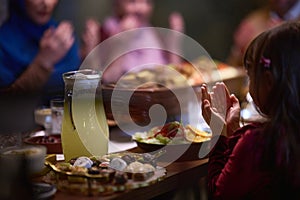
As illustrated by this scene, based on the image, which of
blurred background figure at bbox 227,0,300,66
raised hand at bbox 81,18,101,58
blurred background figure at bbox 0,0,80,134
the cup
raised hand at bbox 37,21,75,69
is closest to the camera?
the cup

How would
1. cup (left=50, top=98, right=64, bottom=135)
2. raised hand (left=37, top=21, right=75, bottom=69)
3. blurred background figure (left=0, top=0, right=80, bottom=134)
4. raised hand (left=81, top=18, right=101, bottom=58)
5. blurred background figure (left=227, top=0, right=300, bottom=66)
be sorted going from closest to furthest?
cup (left=50, top=98, right=64, bottom=135) → blurred background figure (left=0, top=0, right=80, bottom=134) → raised hand (left=37, top=21, right=75, bottom=69) → raised hand (left=81, top=18, right=101, bottom=58) → blurred background figure (left=227, top=0, right=300, bottom=66)

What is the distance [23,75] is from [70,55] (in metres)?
0.52

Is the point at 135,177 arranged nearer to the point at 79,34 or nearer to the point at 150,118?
the point at 150,118

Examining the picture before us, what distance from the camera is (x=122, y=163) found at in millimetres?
1584

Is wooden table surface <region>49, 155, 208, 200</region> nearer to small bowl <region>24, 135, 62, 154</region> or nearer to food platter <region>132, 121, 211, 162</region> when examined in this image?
food platter <region>132, 121, 211, 162</region>

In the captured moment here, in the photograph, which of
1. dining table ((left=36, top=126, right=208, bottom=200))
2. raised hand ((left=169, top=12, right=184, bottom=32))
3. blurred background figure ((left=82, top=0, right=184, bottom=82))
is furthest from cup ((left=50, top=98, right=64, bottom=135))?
raised hand ((left=169, top=12, right=184, bottom=32))

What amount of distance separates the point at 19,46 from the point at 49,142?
6.00 feet

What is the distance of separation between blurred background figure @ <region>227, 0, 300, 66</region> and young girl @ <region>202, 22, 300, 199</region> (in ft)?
11.7

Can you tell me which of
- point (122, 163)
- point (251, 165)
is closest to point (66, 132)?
point (122, 163)

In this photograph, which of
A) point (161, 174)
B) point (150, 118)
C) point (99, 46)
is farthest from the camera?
point (99, 46)

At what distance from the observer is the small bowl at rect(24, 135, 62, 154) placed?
76.7 inches

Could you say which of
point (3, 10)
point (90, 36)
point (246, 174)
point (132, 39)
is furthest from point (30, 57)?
point (246, 174)

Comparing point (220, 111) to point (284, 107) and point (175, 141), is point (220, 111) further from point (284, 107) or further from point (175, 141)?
point (284, 107)

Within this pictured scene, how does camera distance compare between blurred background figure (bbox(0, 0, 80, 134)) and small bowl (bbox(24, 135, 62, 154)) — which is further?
blurred background figure (bbox(0, 0, 80, 134))
